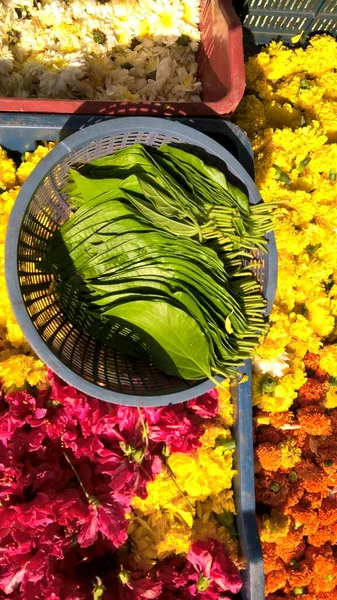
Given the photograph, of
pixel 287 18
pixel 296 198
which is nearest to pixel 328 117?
pixel 296 198

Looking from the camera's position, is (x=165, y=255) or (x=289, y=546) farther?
(x=289, y=546)

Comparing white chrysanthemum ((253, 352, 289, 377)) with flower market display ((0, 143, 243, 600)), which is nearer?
flower market display ((0, 143, 243, 600))

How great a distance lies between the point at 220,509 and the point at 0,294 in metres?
0.94

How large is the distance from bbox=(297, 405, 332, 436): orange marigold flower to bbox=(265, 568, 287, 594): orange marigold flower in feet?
1.58

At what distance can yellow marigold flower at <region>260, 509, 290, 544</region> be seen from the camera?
1.73 m

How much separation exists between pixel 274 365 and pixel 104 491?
0.71 meters

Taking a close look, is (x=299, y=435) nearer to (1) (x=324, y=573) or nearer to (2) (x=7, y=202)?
(1) (x=324, y=573)

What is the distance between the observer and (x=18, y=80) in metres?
1.92

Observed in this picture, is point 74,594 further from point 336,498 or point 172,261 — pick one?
point 336,498

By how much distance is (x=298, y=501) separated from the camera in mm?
1840

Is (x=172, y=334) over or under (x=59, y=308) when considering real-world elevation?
over

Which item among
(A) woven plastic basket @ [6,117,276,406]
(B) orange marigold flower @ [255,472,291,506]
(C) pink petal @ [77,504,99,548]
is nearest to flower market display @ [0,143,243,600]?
(C) pink petal @ [77,504,99,548]

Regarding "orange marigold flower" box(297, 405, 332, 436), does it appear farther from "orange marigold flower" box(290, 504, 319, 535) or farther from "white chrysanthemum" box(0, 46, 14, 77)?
"white chrysanthemum" box(0, 46, 14, 77)

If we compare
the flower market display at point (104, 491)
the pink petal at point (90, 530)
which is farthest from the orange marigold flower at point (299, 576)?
the pink petal at point (90, 530)
